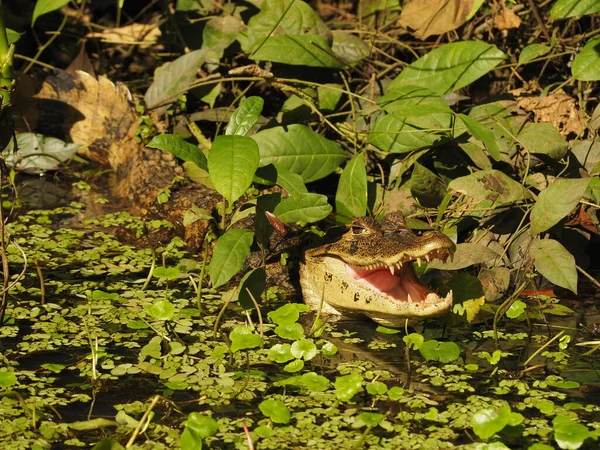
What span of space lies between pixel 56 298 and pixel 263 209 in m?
1.14

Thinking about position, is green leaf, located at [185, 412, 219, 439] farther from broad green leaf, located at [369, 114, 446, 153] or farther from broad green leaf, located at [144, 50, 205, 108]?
broad green leaf, located at [144, 50, 205, 108]

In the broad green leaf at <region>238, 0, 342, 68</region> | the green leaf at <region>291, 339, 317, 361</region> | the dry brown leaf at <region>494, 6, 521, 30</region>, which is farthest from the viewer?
the dry brown leaf at <region>494, 6, 521, 30</region>

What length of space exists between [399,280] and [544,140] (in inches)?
44.5

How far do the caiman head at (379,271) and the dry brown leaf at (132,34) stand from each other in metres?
3.31

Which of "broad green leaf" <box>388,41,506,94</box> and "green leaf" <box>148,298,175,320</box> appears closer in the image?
"green leaf" <box>148,298,175,320</box>

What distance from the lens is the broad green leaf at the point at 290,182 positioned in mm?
4012

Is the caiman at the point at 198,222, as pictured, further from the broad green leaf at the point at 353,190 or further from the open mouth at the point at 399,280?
the broad green leaf at the point at 353,190

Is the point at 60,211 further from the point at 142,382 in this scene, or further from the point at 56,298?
the point at 142,382

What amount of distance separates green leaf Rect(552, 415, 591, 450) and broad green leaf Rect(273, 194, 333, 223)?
54.9 inches

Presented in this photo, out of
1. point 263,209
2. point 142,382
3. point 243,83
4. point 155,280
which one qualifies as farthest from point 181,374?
point 243,83

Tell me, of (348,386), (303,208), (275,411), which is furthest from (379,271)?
(275,411)

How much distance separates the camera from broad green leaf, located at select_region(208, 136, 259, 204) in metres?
3.46

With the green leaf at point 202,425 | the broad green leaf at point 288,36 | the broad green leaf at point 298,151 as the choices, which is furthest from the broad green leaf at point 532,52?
the green leaf at point 202,425

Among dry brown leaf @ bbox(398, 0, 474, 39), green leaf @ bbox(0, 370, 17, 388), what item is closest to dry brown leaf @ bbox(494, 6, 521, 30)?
dry brown leaf @ bbox(398, 0, 474, 39)
